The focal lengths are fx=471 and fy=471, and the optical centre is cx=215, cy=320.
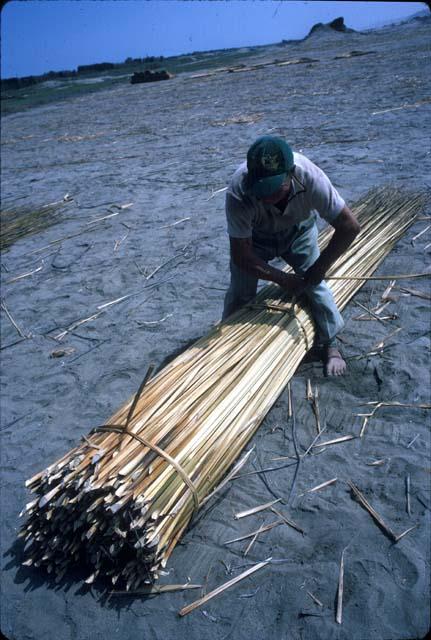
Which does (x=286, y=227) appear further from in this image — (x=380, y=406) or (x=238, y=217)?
(x=380, y=406)

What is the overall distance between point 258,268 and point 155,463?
3.94 ft

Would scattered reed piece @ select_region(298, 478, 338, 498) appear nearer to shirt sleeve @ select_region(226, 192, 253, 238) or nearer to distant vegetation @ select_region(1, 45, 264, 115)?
shirt sleeve @ select_region(226, 192, 253, 238)

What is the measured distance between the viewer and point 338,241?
2305mm

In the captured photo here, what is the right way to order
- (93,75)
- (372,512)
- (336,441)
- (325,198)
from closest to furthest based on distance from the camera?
(372,512) < (336,441) < (325,198) < (93,75)

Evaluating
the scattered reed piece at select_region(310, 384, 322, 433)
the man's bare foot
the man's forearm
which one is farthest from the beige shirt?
the scattered reed piece at select_region(310, 384, 322, 433)

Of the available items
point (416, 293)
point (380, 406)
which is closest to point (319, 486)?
point (380, 406)

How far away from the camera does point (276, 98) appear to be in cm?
1091

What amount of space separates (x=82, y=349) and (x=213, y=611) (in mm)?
1949

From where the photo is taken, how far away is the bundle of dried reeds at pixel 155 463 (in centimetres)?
155

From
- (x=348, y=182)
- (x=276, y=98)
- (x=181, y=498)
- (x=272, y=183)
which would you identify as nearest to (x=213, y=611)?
(x=181, y=498)

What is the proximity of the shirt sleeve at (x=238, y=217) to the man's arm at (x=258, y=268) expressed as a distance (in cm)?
5

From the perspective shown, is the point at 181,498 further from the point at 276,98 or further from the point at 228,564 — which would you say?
the point at 276,98

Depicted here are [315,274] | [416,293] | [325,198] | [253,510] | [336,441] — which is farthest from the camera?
[416,293]

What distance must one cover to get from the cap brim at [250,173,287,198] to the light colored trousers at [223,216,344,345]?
530 mm
